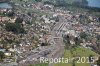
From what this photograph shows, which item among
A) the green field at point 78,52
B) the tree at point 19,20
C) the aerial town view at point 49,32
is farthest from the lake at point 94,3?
the green field at point 78,52

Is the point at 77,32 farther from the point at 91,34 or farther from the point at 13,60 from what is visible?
the point at 13,60

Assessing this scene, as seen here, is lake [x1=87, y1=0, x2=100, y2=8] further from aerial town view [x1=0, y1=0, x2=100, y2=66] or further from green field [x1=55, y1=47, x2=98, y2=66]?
green field [x1=55, y1=47, x2=98, y2=66]

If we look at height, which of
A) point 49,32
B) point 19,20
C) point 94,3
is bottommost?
point 94,3

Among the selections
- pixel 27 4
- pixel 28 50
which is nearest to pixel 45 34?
pixel 28 50

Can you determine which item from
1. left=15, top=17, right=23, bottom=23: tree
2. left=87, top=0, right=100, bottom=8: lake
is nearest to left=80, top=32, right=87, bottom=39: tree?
left=15, top=17, right=23, bottom=23: tree

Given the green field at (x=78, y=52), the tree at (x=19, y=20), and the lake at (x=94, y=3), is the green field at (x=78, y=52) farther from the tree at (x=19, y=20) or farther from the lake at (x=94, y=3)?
the lake at (x=94, y=3)

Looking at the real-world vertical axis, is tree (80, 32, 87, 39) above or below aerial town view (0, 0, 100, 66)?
below

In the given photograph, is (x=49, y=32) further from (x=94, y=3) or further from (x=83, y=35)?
(x=94, y=3)

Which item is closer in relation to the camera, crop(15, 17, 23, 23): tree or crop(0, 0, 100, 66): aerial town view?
crop(0, 0, 100, 66): aerial town view

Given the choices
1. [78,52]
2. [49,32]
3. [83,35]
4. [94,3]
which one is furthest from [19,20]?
[94,3]
